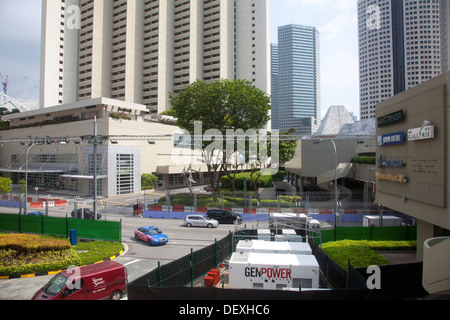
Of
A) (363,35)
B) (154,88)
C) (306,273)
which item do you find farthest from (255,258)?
(363,35)

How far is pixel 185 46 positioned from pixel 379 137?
8003 cm

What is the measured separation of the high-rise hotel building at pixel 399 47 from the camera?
488ft

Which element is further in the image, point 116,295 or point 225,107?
point 225,107

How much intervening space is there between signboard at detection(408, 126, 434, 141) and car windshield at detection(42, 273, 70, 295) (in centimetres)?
1586

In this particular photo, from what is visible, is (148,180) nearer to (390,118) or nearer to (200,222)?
(200,222)

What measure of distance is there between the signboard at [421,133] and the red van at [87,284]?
14.3 metres

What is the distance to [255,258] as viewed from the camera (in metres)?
12.6

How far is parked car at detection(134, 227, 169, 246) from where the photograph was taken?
21.8 meters

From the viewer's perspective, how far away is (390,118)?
18.2 metres

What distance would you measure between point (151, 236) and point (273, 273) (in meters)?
12.3

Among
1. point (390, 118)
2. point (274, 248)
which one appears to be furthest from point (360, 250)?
point (390, 118)

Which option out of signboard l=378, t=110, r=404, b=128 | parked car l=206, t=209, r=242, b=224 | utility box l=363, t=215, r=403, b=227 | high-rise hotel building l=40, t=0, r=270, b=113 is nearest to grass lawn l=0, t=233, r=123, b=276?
parked car l=206, t=209, r=242, b=224

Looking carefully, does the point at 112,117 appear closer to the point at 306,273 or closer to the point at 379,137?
the point at 379,137

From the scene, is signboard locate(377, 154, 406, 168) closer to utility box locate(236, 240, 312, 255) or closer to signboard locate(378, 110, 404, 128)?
signboard locate(378, 110, 404, 128)
